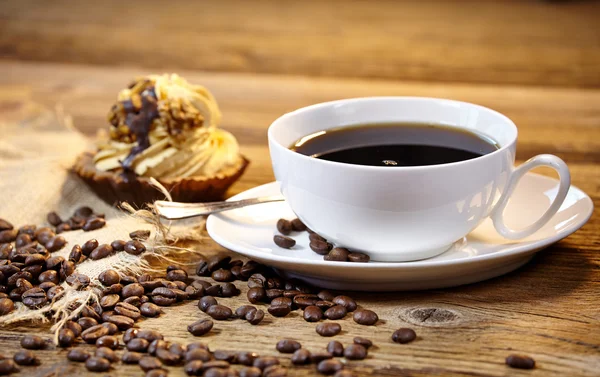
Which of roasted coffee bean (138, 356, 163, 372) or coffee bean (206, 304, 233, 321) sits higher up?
coffee bean (206, 304, 233, 321)

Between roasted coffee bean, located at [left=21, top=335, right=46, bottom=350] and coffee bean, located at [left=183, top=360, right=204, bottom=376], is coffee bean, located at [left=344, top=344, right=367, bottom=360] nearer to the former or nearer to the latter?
coffee bean, located at [left=183, top=360, right=204, bottom=376]

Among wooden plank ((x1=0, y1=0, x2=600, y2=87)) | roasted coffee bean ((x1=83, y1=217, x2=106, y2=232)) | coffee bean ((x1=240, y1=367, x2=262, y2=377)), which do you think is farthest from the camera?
wooden plank ((x1=0, y1=0, x2=600, y2=87))

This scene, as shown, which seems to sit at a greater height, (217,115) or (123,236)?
(217,115)

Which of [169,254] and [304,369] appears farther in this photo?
[169,254]

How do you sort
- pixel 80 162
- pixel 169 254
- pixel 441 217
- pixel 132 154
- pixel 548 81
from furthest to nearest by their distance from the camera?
pixel 548 81 → pixel 80 162 → pixel 132 154 → pixel 169 254 → pixel 441 217

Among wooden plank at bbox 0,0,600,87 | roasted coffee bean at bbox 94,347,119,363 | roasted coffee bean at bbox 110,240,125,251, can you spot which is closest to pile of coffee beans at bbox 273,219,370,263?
roasted coffee bean at bbox 110,240,125,251

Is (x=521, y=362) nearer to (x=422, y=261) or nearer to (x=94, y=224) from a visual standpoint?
(x=422, y=261)

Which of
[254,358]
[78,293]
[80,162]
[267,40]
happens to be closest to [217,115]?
[80,162]

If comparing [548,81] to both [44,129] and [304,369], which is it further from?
[304,369]
